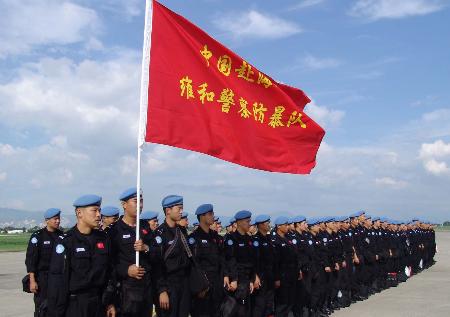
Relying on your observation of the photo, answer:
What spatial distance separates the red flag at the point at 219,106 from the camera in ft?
18.9

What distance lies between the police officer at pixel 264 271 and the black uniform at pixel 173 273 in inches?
76.1

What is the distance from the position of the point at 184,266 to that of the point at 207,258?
97 cm

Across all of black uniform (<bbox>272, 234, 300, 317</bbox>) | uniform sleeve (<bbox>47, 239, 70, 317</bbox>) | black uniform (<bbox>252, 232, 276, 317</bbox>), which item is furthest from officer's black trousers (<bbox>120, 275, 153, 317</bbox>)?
black uniform (<bbox>272, 234, 300, 317</bbox>)

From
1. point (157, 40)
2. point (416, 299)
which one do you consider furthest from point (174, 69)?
point (416, 299)

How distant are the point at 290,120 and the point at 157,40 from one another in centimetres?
185

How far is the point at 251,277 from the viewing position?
775cm

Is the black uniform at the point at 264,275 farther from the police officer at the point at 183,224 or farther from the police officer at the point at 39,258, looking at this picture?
the police officer at the point at 39,258

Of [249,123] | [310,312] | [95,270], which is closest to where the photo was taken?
[95,270]

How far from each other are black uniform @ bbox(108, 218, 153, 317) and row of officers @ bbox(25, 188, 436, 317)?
0.01 m

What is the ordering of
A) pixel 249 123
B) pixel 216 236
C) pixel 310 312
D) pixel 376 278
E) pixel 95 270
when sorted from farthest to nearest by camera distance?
pixel 376 278 < pixel 310 312 < pixel 216 236 < pixel 249 123 < pixel 95 270

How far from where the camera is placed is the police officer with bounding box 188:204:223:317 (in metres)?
7.01

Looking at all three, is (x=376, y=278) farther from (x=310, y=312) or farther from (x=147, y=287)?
(x=147, y=287)

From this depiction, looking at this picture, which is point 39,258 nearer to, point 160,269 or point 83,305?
point 160,269

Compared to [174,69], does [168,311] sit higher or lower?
lower
